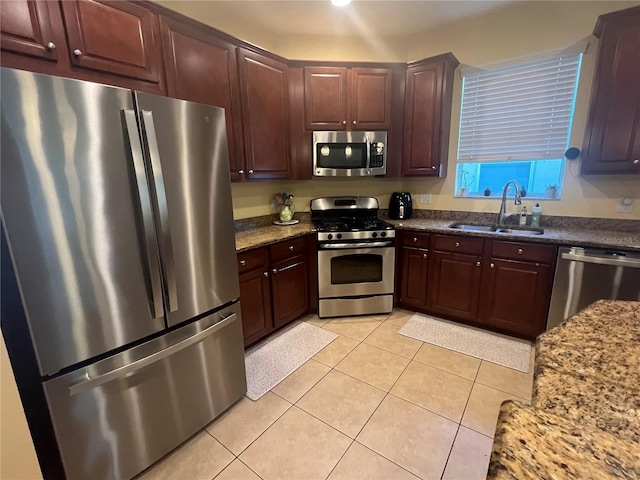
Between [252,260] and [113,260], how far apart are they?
43.1 inches

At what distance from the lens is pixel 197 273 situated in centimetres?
151

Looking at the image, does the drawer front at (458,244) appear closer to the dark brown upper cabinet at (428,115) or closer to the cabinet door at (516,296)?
the cabinet door at (516,296)

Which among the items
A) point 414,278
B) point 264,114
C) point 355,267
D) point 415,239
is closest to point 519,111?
point 415,239

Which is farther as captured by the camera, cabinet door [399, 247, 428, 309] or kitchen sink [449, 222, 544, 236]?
cabinet door [399, 247, 428, 309]

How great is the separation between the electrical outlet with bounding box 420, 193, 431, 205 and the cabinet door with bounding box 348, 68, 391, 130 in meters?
0.87

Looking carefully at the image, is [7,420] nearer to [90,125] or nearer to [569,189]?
[90,125]

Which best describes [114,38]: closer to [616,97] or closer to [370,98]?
[370,98]

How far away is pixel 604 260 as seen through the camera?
79.3 inches

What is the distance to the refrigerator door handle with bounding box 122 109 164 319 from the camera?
3.93 ft

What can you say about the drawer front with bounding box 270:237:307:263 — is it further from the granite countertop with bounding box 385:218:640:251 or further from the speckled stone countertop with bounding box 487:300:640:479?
the speckled stone countertop with bounding box 487:300:640:479

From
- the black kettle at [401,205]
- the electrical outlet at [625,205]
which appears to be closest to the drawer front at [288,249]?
the black kettle at [401,205]

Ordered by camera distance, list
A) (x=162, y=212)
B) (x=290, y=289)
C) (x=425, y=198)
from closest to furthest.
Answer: (x=162, y=212) → (x=290, y=289) → (x=425, y=198)

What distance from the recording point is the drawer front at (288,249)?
2.44 m

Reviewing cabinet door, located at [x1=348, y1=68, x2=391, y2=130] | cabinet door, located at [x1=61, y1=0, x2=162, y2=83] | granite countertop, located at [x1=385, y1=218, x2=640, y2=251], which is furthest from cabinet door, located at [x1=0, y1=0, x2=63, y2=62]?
granite countertop, located at [x1=385, y1=218, x2=640, y2=251]
